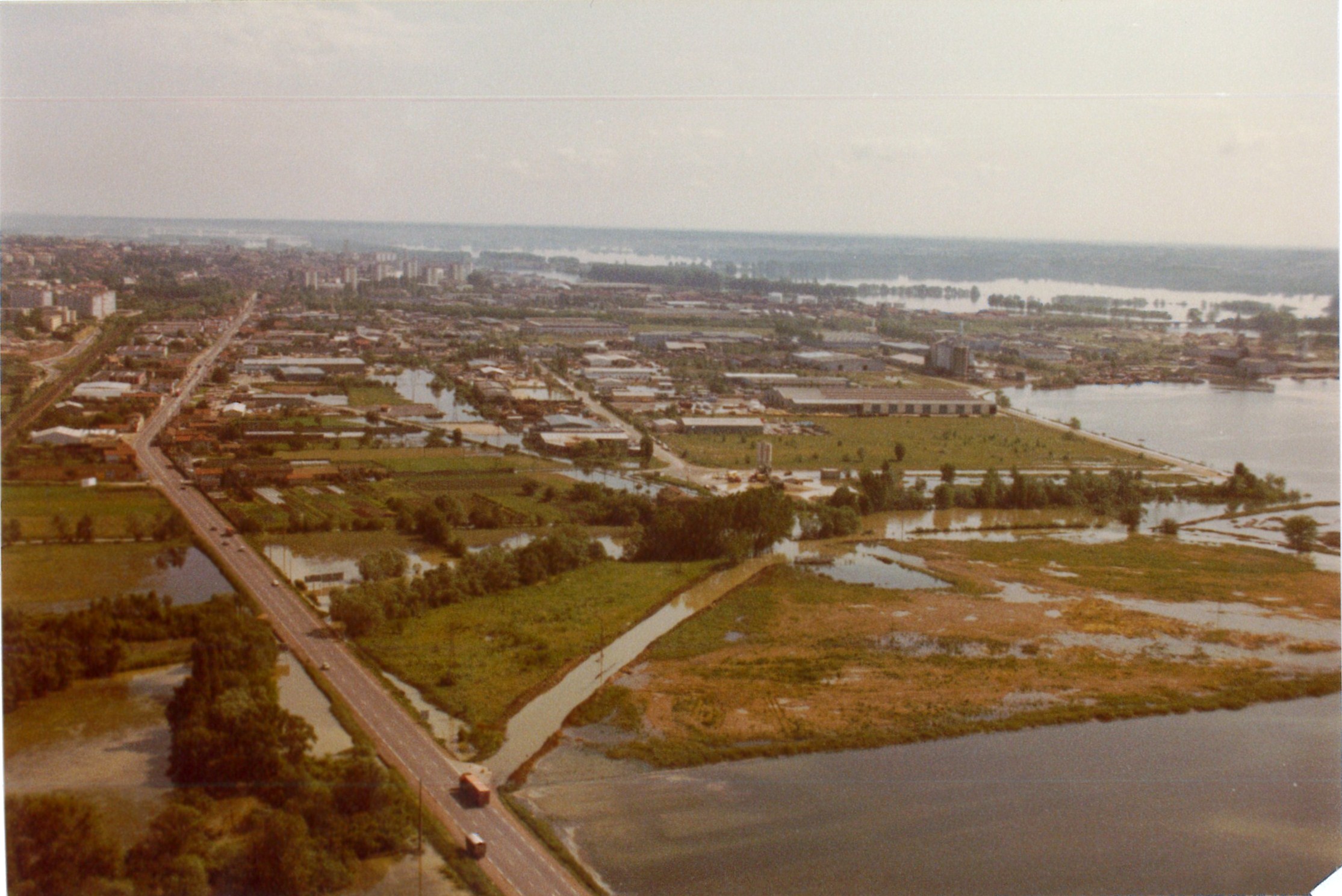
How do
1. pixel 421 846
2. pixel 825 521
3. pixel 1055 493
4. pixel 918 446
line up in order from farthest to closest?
pixel 918 446 < pixel 1055 493 < pixel 825 521 < pixel 421 846

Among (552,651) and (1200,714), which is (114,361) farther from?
(1200,714)

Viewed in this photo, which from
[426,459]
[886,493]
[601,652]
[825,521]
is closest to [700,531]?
[825,521]

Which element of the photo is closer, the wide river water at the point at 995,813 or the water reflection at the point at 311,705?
the wide river water at the point at 995,813

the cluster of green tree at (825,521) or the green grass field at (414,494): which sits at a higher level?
the green grass field at (414,494)

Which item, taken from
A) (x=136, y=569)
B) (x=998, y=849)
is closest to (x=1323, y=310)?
(x=998, y=849)

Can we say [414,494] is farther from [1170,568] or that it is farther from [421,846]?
[1170,568]

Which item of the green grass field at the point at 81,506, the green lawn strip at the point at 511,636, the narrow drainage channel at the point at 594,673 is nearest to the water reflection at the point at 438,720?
the green lawn strip at the point at 511,636

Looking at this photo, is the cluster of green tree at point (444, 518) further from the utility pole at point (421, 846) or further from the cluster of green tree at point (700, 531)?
the utility pole at point (421, 846)
